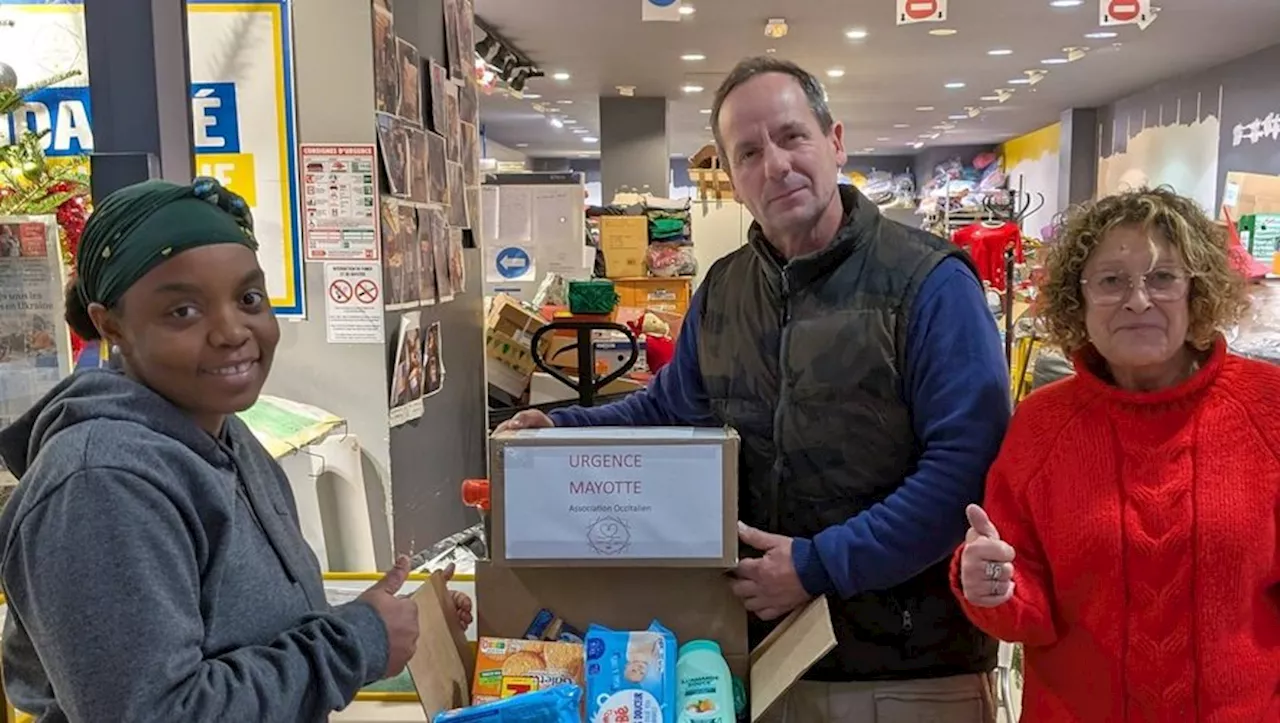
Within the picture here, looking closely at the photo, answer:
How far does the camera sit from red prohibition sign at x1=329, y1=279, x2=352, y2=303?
2.71m

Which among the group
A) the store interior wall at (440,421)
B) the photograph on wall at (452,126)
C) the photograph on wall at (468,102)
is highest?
the photograph on wall at (468,102)

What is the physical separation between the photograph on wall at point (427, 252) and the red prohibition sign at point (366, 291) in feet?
1.02

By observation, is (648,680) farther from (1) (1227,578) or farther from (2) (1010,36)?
(2) (1010,36)

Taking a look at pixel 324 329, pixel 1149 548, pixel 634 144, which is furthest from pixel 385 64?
pixel 634 144

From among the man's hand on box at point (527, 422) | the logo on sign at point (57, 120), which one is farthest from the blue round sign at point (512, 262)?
the man's hand on box at point (527, 422)

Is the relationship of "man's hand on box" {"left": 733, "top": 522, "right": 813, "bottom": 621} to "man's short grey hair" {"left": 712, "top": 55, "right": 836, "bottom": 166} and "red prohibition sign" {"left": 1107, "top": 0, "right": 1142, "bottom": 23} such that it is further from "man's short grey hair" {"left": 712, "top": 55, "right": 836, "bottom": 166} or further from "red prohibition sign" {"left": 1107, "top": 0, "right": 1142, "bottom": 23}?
"red prohibition sign" {"left": 1107, "top": 0, "right": 1142, "bottom": 23}

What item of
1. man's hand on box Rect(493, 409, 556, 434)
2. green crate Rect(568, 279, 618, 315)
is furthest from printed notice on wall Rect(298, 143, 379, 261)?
green crate Rect(568, 279, 618, 315)

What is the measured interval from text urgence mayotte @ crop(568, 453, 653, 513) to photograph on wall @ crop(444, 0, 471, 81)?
2.50 metres

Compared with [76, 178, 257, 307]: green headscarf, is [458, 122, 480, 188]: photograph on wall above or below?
above

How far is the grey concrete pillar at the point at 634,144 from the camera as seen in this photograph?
11.6 m

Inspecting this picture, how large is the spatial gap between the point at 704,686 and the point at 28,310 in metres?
1.46

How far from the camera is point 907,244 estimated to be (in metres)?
1.51

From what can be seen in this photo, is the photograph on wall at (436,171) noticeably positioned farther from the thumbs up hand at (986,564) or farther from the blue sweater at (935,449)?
the thumbs up hand at (986,564)

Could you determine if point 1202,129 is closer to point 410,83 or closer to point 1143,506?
point 410,83
